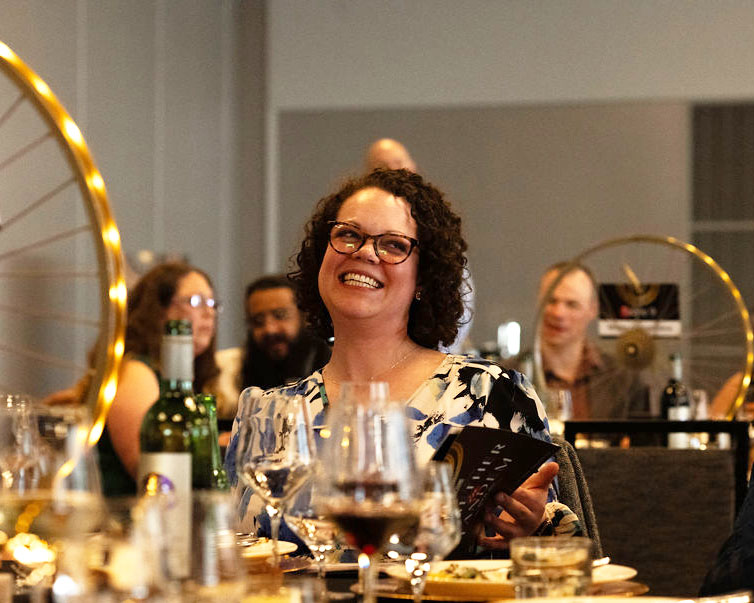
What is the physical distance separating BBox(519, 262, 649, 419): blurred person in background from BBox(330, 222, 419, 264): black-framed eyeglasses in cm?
232

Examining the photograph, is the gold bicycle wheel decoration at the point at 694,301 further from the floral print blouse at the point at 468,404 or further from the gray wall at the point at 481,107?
the floral print blouse at the point at 468,404

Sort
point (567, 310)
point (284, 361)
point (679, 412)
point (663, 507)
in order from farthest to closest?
1. point (567, 310)
2. point (284, 361)
3. point (679, 412)
4. point (663, 507)

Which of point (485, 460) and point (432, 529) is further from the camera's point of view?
point (485, 460)

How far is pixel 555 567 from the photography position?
1032mm

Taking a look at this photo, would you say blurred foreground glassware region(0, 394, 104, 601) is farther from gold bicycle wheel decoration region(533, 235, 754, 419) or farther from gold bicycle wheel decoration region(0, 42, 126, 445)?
gold bicycle wheel decoration region(533, 235, 754, 419)

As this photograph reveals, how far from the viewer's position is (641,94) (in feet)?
18.8

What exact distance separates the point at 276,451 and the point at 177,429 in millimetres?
181

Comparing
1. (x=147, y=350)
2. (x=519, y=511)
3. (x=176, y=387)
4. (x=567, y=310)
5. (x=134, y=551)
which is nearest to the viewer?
(x=134, y=551)

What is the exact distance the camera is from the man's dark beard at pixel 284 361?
13.0 ft

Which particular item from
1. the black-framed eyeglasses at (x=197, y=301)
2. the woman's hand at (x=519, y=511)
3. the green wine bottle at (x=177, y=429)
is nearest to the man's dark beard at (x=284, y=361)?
the black-framed eyeglasses at (x=197, y=301)

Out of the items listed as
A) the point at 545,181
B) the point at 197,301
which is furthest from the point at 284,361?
the point at 545,181

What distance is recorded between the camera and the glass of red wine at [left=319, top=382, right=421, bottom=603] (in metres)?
0.93

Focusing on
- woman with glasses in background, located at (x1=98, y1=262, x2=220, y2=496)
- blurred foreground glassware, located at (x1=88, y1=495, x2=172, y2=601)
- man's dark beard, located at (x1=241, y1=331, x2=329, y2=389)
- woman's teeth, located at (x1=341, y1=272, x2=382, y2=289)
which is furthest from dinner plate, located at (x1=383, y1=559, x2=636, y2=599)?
man's dark beard, located at (x1=241, y1=331, x2=329, y2=389)

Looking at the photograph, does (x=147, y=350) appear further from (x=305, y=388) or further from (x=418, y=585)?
(x=418, y=585)
